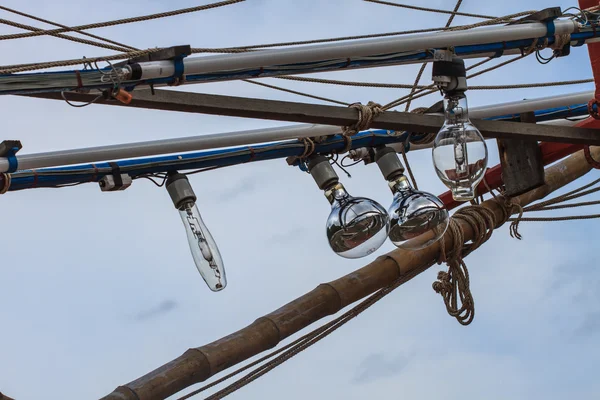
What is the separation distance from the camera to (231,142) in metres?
5.11

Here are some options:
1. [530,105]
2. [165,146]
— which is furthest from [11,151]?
[530,105]

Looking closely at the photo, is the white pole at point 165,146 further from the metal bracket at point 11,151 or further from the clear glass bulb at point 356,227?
the clear glass bulb at point 356,227

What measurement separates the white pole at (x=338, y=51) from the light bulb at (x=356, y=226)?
1.91 feet

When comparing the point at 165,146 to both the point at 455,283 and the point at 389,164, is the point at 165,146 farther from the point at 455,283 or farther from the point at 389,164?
the point at 455,283

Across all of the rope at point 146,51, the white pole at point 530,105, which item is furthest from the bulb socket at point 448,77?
the white pole at point 530,105

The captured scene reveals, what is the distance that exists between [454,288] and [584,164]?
120 centimetres

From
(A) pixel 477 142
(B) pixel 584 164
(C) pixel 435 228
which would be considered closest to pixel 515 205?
(B) pixel 584 164

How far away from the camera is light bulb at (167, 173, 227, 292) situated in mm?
4543

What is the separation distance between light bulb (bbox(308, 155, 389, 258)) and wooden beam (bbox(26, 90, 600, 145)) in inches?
12.4

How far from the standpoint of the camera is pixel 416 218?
4809mm

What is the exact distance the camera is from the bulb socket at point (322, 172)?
4.89 metres

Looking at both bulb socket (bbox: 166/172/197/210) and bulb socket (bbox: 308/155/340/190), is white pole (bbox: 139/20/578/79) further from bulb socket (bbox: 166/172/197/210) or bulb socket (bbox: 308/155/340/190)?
bulb socket (bbox: 166/172/197/210)

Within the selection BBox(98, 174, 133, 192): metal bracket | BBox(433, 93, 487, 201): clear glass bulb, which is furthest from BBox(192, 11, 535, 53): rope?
BBox(98, 174, 133, 192): metal bracket

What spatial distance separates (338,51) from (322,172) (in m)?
0.80
